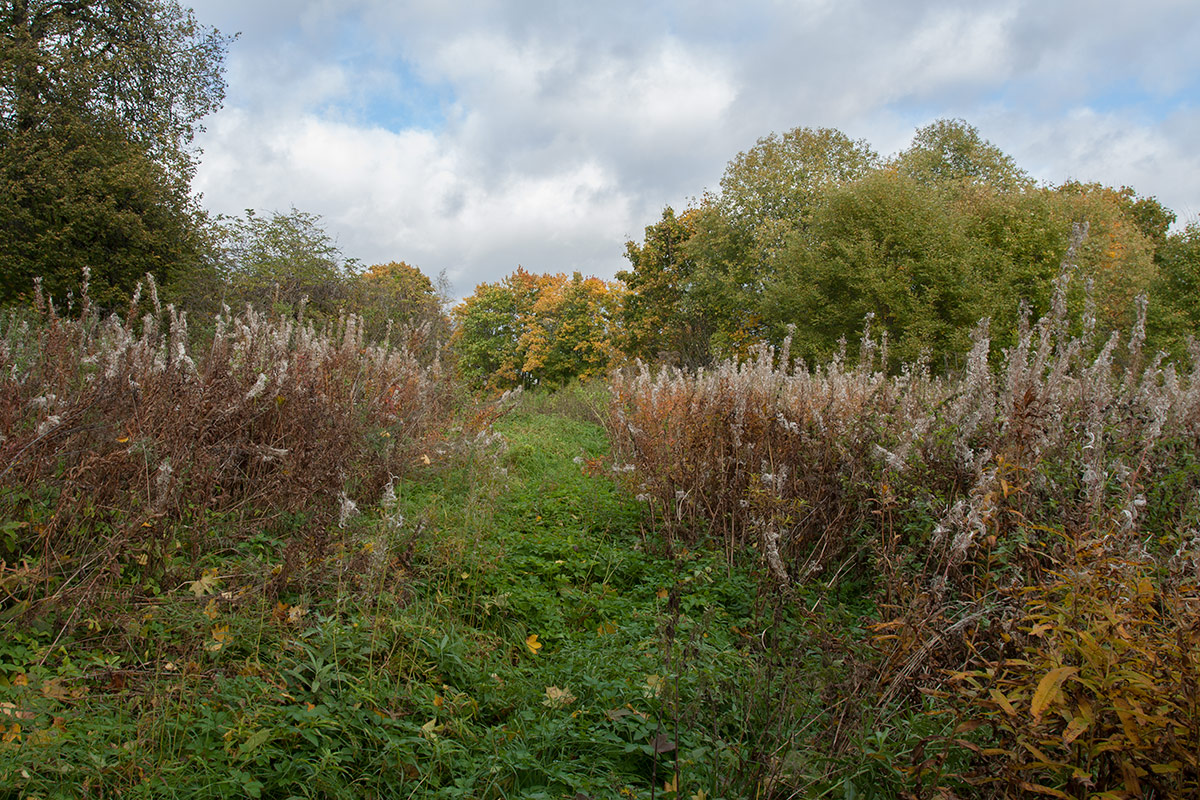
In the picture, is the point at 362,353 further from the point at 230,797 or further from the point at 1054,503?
the point at 1054,503

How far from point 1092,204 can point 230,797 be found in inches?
1233

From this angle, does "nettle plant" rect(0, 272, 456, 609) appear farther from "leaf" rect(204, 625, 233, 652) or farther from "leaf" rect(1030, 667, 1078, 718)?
"leaf" rect(1030, 667, 1078, 718)

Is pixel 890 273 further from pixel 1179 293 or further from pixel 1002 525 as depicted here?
pixel 1002 525

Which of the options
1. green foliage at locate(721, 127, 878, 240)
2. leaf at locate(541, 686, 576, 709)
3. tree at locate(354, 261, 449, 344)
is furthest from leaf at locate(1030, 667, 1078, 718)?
green foliage at locate(721, 127, 878, 240)

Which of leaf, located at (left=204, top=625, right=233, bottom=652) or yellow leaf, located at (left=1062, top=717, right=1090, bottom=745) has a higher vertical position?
yellow leaf, located at (left=1062, top=717, right=1090, bottom=745)

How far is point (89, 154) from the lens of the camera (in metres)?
14.3

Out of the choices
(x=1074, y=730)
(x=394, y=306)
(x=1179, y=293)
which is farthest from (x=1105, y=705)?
(x=1179, y=293)

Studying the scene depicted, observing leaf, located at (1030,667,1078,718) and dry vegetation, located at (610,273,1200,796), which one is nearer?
leaf, located at (1030,667,1078,718)

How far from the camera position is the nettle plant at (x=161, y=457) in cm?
298

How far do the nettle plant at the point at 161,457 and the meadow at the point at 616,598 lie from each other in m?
0.02

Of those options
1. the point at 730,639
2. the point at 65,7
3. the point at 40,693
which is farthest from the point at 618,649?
the point at 65,7

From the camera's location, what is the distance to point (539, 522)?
5273 millimetres

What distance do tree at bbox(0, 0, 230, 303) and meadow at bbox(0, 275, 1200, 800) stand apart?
39.8 feet

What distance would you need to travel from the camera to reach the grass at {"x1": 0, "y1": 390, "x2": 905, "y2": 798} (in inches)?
78.9
